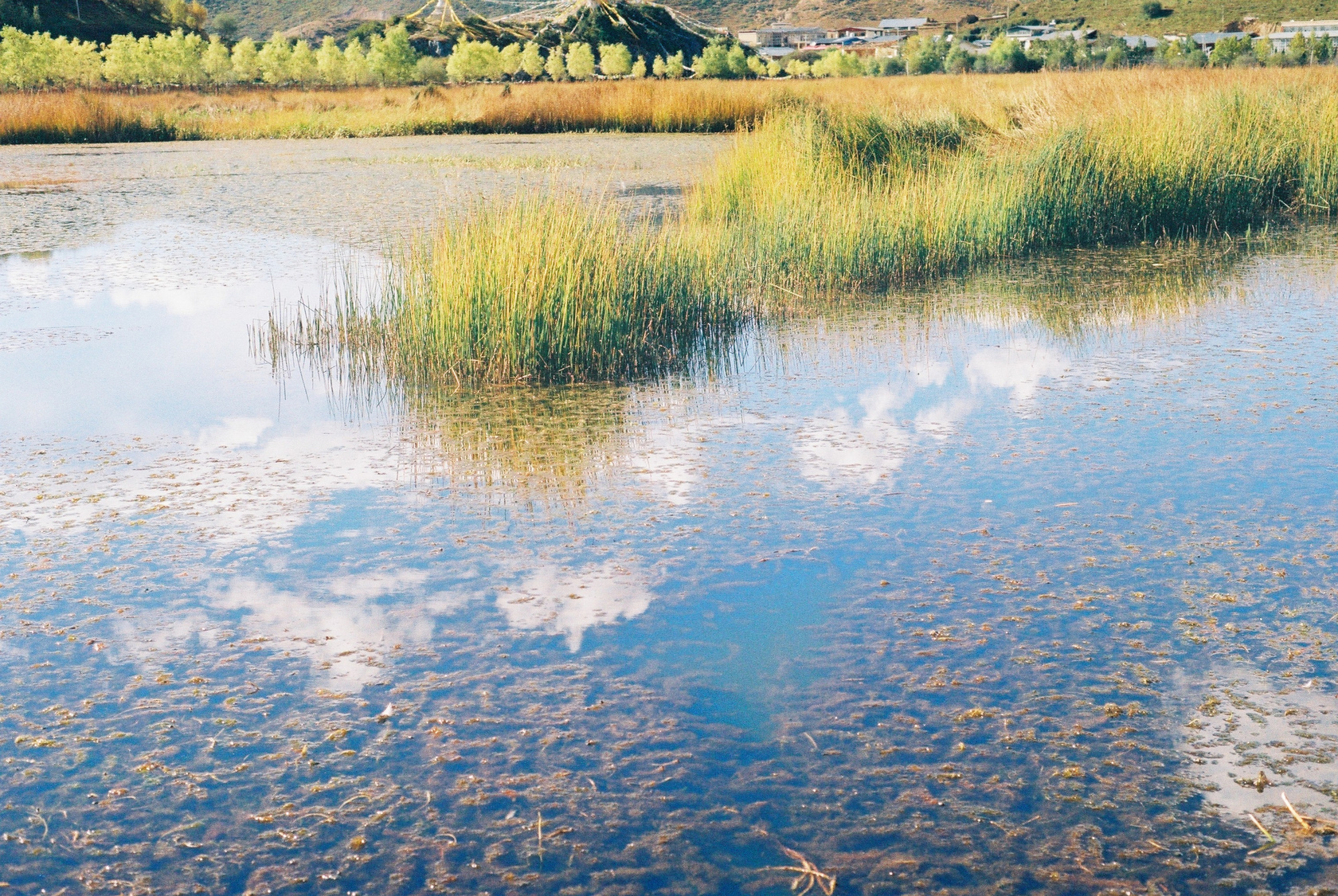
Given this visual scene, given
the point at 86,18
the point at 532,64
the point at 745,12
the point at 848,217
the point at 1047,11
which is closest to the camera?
the point at 848,217

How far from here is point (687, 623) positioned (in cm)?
242

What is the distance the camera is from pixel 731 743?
6.43ft

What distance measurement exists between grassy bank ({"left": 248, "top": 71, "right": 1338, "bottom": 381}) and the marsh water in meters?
0.36

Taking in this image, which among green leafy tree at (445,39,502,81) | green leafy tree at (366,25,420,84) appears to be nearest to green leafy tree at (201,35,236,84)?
green leafy tree at (366,25,420,84)

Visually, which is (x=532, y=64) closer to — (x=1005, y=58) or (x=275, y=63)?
(x=275, y=63)

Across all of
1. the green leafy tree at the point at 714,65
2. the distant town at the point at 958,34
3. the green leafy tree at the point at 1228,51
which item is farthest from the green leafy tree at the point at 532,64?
the green leafy tree at the point at 1228,51

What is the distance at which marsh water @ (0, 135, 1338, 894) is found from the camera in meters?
1.72

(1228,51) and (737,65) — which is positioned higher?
(737,65)

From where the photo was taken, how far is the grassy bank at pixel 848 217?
176 inches

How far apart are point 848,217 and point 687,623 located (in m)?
4.15

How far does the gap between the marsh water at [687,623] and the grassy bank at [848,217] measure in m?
0.36

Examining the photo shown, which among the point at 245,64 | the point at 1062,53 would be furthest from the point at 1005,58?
the point at 245,64

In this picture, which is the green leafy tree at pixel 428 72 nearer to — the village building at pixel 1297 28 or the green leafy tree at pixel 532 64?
the green leafy tree at pixel 532 64

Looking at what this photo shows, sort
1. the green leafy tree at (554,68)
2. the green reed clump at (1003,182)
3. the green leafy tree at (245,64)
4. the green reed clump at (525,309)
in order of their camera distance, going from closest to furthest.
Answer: the green reed clump at (525,309)
the green reed clump at (1003,182)
the green leafy tree at (245,64)
the green leafy tree at (554,68)
